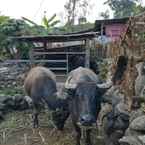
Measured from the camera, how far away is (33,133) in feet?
24.2

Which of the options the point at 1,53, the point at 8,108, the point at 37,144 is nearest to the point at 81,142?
the point at 37,144

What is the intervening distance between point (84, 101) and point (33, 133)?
83.1 inches

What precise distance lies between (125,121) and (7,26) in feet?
27.6

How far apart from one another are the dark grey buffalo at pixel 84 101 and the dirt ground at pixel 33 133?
2.16 ft

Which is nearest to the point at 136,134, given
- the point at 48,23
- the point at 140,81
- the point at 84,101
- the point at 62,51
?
the point at 84,101

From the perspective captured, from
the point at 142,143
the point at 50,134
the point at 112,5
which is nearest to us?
the point at 142,143

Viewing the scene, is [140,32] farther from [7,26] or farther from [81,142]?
[7,26]

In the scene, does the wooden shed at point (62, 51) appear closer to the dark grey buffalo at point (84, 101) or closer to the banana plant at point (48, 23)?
the banana plant at point (48, 23)

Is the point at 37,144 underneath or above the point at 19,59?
underneath

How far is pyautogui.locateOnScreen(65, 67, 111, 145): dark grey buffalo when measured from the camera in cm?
552

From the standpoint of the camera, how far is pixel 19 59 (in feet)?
41.4

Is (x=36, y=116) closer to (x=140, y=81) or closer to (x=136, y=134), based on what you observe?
(x=140, y=81)

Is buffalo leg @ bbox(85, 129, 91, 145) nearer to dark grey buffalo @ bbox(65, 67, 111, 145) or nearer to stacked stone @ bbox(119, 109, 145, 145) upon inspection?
dark grey buffalo @ bbox(65, 67, 111, 145)

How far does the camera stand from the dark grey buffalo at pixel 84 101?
552 cm
